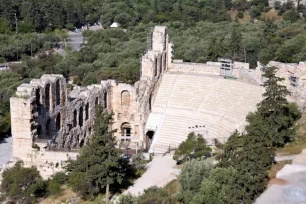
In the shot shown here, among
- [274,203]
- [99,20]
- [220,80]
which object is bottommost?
[274,203]

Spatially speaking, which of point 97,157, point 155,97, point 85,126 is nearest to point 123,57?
point 155,97

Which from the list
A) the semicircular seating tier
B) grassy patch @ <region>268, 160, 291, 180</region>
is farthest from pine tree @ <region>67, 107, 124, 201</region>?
the semicircular seating tier

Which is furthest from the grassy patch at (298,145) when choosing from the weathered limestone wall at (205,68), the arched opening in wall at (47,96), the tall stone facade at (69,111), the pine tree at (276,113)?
the arched opening in wall at (47,96)

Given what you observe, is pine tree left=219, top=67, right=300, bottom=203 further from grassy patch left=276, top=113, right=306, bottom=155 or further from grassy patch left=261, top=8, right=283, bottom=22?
grassy patch left=261, top=8, right=283, bottom=22

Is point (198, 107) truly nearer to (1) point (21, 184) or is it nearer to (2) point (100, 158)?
(2) point (100, 158)

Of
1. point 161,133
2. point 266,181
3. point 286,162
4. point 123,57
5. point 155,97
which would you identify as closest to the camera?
point 266,181

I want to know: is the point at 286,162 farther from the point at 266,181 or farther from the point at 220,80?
the point at 220,80

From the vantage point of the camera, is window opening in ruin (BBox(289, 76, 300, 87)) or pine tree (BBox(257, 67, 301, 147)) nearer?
pine tree (BBox(257, 67, 301, 147))

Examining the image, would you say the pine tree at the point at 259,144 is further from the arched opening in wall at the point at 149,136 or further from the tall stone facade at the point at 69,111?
the arched opening in wall at the point at 149,136
